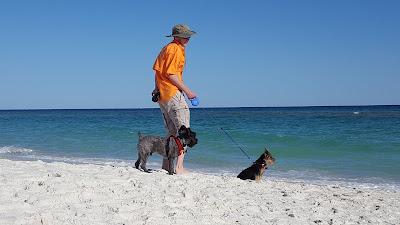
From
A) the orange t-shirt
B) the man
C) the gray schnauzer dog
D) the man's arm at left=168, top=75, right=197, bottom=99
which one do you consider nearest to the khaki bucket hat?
the man

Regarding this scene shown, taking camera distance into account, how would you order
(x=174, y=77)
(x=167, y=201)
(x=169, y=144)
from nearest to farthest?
(x=167, y=201), (x=174, y=77), (x=169, y=144)

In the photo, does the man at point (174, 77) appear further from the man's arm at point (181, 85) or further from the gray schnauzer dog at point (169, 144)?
the gray schnauzer dog at point (169, 144)

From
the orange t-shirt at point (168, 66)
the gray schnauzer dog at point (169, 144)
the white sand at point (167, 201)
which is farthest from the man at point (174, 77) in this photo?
the white sand at point (167, 201)

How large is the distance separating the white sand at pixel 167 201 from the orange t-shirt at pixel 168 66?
1.14m

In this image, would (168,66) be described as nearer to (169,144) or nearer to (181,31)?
(181,31)

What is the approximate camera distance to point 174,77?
601 cm

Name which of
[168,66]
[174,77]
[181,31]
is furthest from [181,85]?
[181,31]

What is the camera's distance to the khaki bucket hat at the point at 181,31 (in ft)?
20.0

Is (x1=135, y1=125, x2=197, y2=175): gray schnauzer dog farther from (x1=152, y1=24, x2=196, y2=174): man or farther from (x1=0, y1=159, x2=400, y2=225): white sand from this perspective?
(x1=0, y1=159, x2=400, y2=225): white sand

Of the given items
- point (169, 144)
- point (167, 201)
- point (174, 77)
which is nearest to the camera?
point (167, 201)

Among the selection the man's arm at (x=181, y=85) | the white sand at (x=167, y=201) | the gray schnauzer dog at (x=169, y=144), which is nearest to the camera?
the white sand at (x=167, y=201)

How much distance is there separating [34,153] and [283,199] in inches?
400

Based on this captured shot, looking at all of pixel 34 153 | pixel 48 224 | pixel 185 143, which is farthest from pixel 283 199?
pixel 34 153

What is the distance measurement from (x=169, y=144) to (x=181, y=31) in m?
1.54
